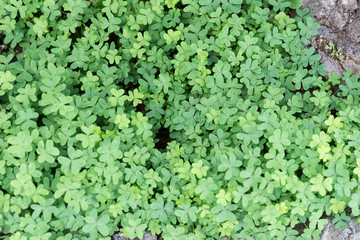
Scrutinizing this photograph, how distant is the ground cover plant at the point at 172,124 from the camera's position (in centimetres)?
334

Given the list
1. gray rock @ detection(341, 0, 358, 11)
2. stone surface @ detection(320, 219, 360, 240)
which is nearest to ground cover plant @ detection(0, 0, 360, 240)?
stone surface @ detection(320, 219, 360, 240)

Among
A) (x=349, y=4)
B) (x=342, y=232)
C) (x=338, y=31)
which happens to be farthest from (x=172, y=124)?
(x=349, y=4)

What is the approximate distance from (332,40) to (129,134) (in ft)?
8.74

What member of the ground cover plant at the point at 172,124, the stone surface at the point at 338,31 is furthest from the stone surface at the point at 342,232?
the stone surface at the point at 338,31

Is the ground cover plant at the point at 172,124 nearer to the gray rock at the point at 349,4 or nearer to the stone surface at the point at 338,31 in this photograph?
the stone surface at the point at 338,31

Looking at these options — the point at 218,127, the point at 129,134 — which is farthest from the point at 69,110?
the point at 218,127

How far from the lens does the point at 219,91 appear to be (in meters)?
3.82

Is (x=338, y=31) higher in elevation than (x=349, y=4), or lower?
lower

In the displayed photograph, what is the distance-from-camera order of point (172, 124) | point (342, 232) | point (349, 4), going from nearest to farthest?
point (342, 232) → point (172, 124) → point (349, 4)

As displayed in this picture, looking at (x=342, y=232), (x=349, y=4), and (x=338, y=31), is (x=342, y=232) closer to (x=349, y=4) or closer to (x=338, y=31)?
(x=338, y=31)

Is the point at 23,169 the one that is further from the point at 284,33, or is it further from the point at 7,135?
the point at 284,33

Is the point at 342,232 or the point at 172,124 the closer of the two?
the point at 342,232

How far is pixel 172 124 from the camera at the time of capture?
3.90 m

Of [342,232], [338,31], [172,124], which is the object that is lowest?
[172,124]
